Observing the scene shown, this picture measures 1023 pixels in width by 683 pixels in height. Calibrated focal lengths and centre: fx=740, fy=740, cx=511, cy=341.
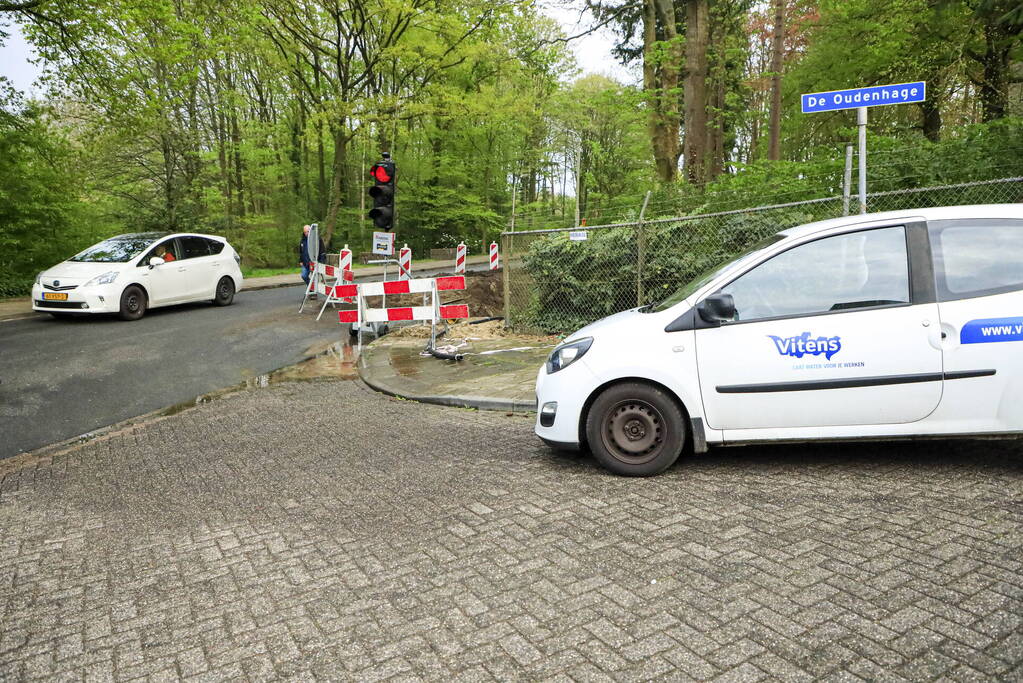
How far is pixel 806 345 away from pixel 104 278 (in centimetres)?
1385

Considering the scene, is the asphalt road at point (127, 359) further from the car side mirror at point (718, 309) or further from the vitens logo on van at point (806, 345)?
the vitens logo on van at point (806, 345)

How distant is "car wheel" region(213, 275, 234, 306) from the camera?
1742 centimetres

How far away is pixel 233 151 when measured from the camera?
3434cm

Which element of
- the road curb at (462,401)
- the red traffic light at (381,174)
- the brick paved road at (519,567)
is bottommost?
the brick paved road at (519,567)

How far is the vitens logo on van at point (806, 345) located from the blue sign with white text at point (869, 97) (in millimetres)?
3647

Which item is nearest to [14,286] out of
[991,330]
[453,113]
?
[453,113]

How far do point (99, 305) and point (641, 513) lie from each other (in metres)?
13.3

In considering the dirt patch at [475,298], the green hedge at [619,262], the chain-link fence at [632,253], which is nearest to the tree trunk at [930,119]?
the chain-link fence at [632,253]

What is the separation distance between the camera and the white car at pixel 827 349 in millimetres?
4695

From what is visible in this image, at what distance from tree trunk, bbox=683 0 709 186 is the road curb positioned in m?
10.0

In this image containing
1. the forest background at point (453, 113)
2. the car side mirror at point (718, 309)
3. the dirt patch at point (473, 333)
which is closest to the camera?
the car side mirror at point (718, 309)

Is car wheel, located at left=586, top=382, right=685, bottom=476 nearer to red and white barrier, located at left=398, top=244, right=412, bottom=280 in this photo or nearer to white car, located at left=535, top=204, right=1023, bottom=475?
white car, located at left=535, top=204, right=1023, bottom=475

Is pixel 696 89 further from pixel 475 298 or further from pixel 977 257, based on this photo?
pixel 977 257

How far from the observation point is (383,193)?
14086 millimetres
